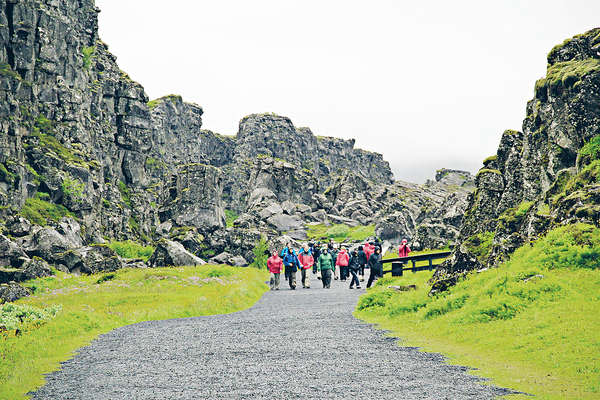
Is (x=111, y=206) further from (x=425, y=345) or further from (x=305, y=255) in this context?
(x=425, y=345)

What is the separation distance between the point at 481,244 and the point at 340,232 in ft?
500

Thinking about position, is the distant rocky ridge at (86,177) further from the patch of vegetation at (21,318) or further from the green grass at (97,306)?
the patch of vegetation at (21,318)

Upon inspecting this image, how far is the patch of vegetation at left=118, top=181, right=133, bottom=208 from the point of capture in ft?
555

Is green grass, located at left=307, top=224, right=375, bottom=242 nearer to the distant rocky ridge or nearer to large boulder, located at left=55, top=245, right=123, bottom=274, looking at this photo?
the distant rocky ridge

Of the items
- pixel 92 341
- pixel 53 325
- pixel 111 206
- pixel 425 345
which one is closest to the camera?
pixel 425 345

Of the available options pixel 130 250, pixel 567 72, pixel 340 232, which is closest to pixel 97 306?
pixel 567 72

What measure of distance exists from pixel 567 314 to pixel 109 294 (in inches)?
1316

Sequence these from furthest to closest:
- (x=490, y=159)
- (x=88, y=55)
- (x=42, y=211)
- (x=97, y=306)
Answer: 1. (x=88, y=55)
2. (x=42, y=211)
3. (x=97, y=306)
4. (x=490, y=159)

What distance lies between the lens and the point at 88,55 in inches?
6565

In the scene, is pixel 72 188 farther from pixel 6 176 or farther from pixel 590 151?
pixel 590 151

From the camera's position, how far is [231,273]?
172 feet

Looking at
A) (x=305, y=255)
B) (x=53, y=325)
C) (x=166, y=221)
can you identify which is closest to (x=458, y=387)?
(x=53, y=325)

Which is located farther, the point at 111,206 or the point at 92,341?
the point at 111,206

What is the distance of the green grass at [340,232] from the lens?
6713 inches
